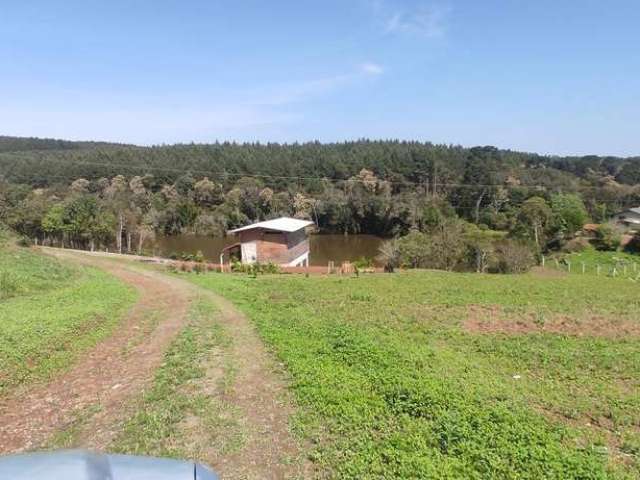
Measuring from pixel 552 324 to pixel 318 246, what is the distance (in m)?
58.5

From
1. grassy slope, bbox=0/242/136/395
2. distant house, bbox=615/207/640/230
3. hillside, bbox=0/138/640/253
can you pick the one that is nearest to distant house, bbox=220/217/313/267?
grassy slope, bbox=0/242/136/395

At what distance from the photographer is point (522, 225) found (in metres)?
55.9

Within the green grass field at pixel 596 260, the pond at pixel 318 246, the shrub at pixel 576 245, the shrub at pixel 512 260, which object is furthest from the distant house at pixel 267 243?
the shrub at pixel 576 245

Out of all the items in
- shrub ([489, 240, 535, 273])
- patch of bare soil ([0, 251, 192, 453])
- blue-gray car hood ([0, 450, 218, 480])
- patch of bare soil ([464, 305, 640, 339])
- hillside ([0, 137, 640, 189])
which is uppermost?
hillside ([0, 137, 640, 189])

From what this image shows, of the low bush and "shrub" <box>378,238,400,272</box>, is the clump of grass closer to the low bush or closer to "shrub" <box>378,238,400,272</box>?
the low bush

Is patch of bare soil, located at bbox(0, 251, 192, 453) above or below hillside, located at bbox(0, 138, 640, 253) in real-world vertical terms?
below

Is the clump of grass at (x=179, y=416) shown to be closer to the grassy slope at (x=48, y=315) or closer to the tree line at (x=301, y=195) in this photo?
the grassy slope at (x=48, y=315)

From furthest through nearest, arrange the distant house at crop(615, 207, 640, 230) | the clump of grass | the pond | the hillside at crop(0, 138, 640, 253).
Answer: the distant house at crop(615, 207, 640, 230) → the pond → the hillside at crop(0, 138, 640, 253) → the clump of grass

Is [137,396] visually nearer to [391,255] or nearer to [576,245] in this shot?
[391,255]

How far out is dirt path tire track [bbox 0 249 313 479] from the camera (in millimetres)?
6051

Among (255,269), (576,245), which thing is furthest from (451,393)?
(576,245)

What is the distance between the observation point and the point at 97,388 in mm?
8812

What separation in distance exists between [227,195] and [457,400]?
79.2m

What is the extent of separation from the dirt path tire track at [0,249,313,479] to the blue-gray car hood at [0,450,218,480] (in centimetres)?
323
